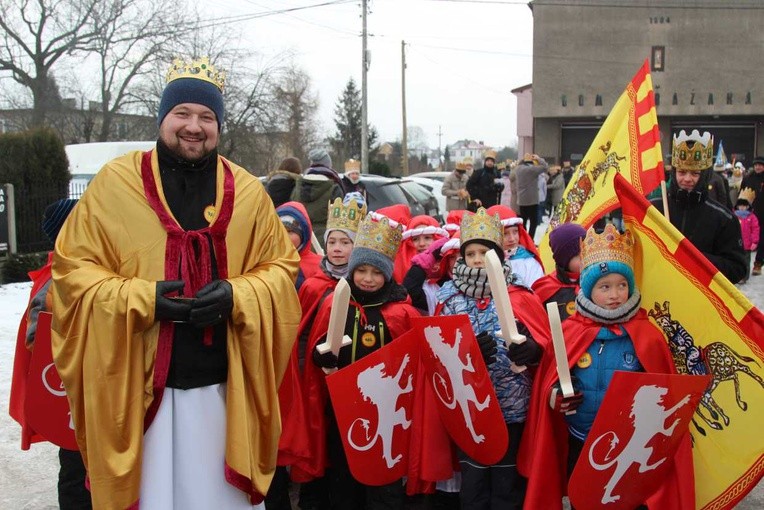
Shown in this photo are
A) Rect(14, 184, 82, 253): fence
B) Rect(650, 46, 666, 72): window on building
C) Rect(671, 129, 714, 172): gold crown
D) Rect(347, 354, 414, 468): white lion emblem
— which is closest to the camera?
Rect(347, 354, 414, 468): white lion emblem

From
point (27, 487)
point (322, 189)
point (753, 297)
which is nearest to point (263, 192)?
point (27, 487)

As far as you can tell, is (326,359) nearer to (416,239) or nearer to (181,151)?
(181,151)

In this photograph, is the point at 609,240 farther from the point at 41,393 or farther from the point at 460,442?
the point at 41,393

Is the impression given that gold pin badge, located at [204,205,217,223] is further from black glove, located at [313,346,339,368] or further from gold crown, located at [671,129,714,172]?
gold crown, located at [671,129,714,172]

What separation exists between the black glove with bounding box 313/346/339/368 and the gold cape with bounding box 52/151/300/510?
0.60 meters

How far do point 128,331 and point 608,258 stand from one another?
2151mm

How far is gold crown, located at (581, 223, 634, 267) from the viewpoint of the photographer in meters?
3.66

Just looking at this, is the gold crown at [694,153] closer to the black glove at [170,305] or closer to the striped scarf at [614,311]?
the striped scarf at [614,311]

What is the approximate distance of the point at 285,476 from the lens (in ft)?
13.8

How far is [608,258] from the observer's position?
144 inches

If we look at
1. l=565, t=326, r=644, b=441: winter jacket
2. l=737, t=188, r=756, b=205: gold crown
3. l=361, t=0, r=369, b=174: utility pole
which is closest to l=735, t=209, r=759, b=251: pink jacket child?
l=737, t=188, r=756, b=205: gold crown

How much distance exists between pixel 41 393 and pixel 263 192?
62.5 inches

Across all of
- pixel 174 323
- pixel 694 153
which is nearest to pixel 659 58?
pixel 694 153

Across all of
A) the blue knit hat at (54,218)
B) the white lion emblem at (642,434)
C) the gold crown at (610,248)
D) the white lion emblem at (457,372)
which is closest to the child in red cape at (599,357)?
the gold crown at (610,248)
